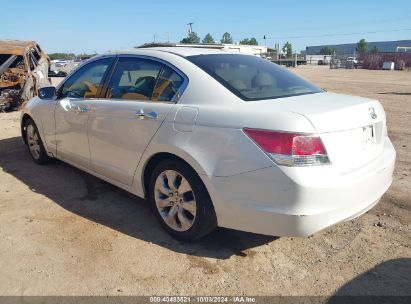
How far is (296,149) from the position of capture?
2.67 meters

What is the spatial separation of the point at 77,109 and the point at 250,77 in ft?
6.64

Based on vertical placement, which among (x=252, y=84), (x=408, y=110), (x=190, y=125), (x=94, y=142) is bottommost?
(x=408, y=110)

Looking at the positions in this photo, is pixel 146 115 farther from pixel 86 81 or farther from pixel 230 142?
pixel 86 81

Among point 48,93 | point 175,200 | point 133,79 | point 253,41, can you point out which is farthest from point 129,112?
point 253,41

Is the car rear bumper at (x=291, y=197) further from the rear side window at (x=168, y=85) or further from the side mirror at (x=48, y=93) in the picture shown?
the side mirror at (x=48, y=93)

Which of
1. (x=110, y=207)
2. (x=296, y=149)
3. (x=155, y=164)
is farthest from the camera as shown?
(x=110, y=207)

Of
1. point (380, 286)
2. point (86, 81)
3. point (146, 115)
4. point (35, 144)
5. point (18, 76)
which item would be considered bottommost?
point (380, 286)

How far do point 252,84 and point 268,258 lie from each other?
4.76 ft

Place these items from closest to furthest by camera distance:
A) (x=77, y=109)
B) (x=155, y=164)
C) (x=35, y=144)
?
(x=155, y=164) → (x=77, y=109) → (x=35, y=144)

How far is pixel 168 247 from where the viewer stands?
3.41m

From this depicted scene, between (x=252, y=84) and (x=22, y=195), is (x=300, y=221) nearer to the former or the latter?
(x=252, y=84)

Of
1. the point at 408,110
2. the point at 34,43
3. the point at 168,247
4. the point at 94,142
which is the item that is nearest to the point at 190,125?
the point at 168,247

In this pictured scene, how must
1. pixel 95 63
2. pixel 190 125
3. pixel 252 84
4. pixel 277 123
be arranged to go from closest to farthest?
pixel 277 123, pixel 190 125, pixel 252 84, pixel 95 63

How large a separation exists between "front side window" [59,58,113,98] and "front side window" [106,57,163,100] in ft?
0.78
